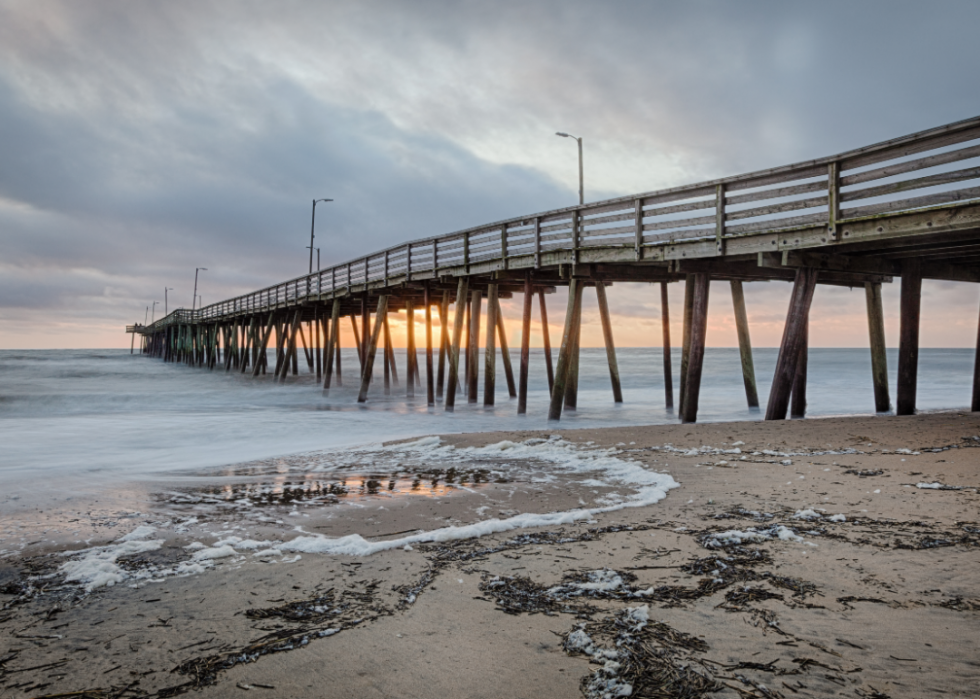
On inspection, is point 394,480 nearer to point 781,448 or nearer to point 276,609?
point 276,609

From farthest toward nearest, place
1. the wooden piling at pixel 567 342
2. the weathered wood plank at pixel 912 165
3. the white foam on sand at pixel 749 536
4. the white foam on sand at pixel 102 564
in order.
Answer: the wooden piling at pixel 567 342 → the weathered wood plank at pixel 912 165 → the white foam on sand at pixel 749 536 → the white foam on sand at pixel 102 564

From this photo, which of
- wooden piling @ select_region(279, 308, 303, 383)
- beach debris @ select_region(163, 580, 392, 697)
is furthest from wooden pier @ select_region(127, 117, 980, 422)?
wooden piling @ select_region(279, 308, 303, 383)

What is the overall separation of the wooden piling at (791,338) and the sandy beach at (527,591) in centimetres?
336

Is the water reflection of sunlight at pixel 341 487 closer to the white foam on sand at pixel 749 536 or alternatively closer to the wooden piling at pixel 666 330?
the white foam on sand at pixel 749 536

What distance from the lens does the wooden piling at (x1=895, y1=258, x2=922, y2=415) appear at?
10656 millimetres

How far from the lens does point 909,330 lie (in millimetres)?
10719

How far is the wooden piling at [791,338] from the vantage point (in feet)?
31.6

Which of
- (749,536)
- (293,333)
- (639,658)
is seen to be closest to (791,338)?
(749,536)

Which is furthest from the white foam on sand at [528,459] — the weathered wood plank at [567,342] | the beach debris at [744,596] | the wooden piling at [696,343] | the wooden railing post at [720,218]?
the weathered wood plank at [567,342]

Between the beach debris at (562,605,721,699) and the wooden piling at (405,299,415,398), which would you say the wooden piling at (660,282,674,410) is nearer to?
the wooden piling at (405,299,415,398)

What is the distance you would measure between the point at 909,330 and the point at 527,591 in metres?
10.4

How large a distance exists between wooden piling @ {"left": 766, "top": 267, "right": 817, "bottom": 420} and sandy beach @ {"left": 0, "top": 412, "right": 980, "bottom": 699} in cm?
336

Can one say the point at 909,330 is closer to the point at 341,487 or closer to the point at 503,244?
the point at 503,244

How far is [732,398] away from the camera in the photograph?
2356 centimetres
